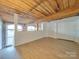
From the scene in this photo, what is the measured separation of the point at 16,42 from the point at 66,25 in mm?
3349

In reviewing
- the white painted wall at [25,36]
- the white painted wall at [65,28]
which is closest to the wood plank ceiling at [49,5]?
the white painted wall at [65,28]

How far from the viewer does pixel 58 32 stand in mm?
7863

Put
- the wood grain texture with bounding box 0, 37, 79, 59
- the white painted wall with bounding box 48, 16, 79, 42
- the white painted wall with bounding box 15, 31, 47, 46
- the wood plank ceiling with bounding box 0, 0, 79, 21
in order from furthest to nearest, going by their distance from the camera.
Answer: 1. the white painted wall with bounding box 15, 31, 47, 46
2. the white painted wall with bounding box 48, 16, 79, 42
3. the wood plank ceiling with bounding box 0, 0, 79, 21
4. the wood grain texture with bounding box 0, 37, 79, 59

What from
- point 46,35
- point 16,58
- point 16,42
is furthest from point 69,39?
point 16,58

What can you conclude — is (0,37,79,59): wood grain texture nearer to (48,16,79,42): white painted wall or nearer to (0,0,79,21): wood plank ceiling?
(48,16,79,42): white painted wall

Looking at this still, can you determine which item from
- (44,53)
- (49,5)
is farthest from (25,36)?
(49,5)

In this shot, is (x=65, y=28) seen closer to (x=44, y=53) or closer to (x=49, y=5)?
(x=49, y=5)

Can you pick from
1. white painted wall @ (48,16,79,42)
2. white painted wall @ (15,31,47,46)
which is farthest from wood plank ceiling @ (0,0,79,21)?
white painted wall @ (15,31,47,46)

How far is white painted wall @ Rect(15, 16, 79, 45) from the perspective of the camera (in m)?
6.15

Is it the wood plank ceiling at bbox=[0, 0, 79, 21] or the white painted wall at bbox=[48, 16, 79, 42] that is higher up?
the wood plank ceiling at bbox=[0, 0, 79, 21]

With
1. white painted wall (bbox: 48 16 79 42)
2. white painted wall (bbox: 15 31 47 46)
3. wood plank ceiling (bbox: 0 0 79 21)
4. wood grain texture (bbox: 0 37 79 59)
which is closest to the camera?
wood grain texture (bbox: 0 37 79 59)

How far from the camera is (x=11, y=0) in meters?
4.11

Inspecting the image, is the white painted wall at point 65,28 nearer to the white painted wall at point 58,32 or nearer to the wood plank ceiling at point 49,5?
the white painted wall at point 58,32

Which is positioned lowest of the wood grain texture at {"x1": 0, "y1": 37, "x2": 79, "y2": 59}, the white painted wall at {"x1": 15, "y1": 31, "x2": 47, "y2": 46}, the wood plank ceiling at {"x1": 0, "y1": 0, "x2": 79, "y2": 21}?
the wood grain texture at {"x1": 0, "y1": 37, "x2": 79, "y2": 59}
